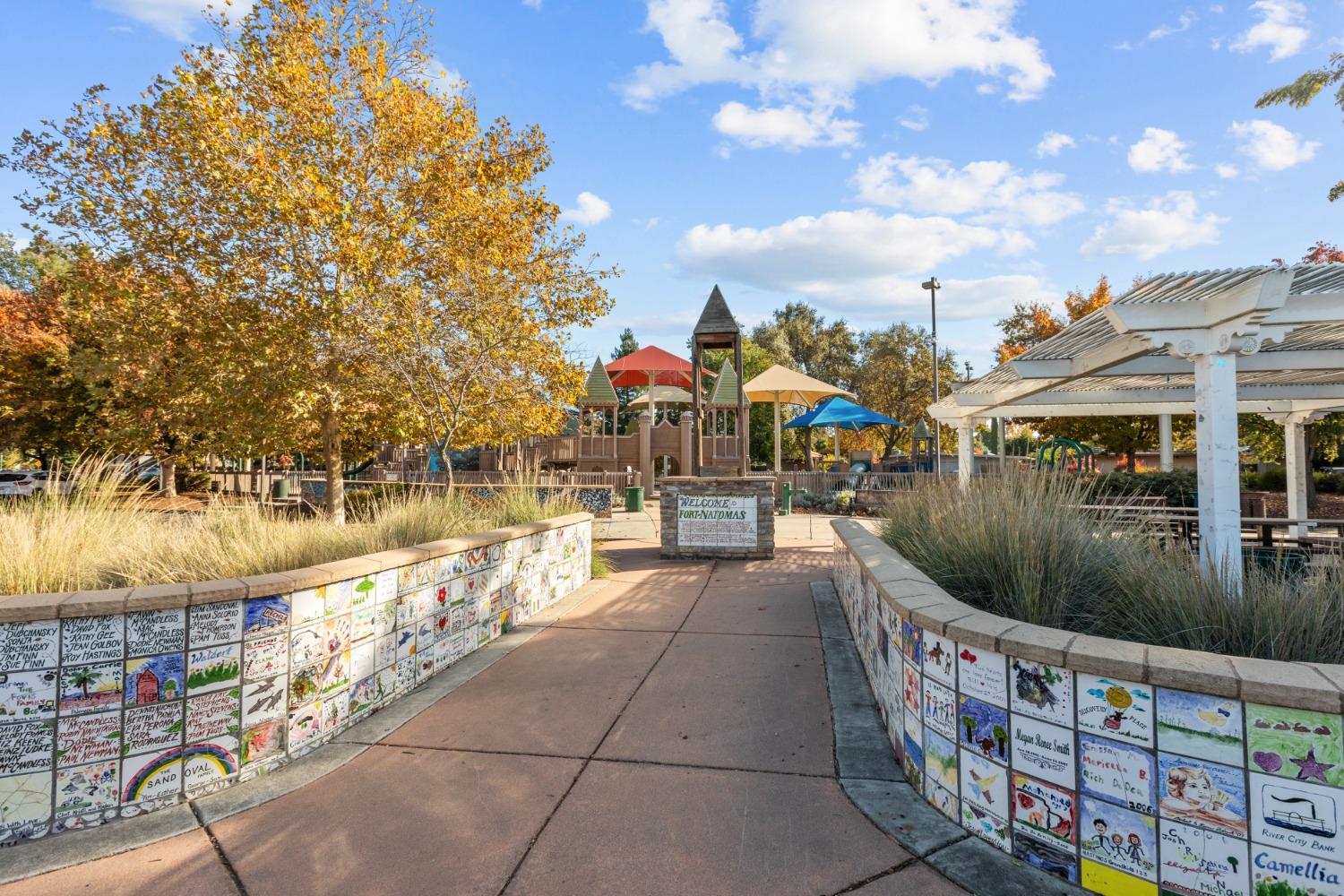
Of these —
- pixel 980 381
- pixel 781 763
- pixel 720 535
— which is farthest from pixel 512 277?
pixel 781 763

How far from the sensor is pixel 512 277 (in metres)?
9.61

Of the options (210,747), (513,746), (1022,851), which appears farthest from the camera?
(513,746)

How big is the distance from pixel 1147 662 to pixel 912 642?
40.8 inches

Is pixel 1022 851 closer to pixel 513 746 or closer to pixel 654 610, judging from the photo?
pixel 513 746

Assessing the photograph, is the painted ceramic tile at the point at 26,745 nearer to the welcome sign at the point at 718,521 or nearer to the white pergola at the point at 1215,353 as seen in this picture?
the white pergola at the point at 1215,353

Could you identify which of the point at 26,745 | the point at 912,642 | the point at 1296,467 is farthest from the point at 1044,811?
the point at 1296,467

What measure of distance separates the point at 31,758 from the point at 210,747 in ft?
2.01

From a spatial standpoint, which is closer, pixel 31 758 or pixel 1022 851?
pixel 1022 851

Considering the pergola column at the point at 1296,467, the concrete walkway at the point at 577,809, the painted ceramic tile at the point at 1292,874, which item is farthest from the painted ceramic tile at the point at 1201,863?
the pergola column at the point at 1296,467

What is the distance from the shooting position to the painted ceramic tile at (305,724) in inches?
137

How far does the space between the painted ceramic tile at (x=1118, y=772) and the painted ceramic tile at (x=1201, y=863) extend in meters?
0.09

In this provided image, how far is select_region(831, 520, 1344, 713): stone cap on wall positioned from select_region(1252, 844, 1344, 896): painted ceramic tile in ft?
1.43

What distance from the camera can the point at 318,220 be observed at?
8.77 m

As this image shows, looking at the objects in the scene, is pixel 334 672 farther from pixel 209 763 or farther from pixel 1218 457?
pixel 1218 457
